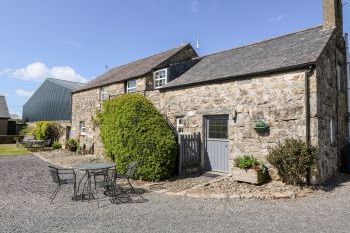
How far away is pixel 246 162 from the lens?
941 cm

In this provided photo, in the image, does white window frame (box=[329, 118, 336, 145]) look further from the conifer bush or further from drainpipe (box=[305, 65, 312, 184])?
the conifer bush

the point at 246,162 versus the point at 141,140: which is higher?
the point at 141,140

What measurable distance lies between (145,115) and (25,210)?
5.31 metres

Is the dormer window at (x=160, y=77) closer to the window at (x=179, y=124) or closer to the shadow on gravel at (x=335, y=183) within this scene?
the window at (x=179, y=124)

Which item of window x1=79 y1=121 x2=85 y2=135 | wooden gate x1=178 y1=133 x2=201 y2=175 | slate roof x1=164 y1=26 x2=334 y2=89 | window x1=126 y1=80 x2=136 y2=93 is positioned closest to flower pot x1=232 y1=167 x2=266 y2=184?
wooden gate x1=178 y1=133 x2=201 y2=175

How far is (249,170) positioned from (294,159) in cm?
147

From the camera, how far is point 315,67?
349 inches

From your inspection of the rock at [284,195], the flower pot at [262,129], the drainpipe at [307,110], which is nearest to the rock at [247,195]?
the rock at [284,195]

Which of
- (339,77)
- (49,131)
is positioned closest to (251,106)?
(339,77)

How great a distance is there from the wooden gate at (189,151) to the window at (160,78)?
493cm

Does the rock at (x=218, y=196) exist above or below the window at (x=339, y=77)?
below

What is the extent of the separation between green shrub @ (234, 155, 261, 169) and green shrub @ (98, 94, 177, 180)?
97.5 inches

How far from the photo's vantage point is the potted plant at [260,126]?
31.5ft

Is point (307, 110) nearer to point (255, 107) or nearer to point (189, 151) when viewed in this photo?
point (255, 107)
